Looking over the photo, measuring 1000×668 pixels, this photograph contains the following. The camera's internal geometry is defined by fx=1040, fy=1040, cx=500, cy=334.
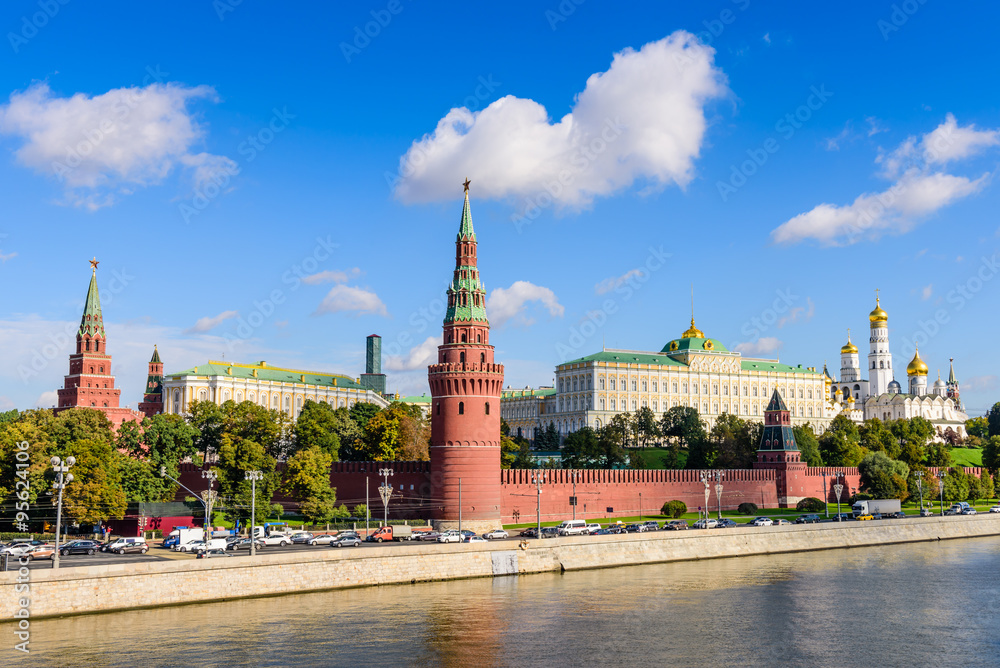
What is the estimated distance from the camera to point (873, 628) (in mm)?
47938

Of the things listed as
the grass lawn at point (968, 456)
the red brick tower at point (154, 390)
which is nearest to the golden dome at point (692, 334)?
the grass lawn at point (968, 456)

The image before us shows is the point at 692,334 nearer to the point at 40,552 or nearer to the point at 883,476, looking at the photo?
the point at 883,476

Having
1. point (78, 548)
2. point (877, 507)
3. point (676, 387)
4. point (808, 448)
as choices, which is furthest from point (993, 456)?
point (78, 548)

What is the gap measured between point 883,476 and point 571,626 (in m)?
75.6

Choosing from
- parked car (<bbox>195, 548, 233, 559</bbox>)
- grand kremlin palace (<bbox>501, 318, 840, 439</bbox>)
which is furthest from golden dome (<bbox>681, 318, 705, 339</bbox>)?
parked car (<bbox>195, 548, 233, 559</bbox>)

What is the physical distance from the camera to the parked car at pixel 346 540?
66.1 meters

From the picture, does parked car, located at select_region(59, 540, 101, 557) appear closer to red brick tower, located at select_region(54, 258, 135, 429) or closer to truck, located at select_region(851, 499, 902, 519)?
red brick tower, located at select_region(54, 258, 135, 429)

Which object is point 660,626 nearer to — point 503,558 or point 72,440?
point 503,558

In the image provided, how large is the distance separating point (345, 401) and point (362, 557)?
123 m

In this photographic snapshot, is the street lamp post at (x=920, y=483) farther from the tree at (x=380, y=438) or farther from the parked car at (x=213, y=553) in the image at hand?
the parked car at (x=213, y=553)

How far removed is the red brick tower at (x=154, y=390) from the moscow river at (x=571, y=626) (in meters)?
113

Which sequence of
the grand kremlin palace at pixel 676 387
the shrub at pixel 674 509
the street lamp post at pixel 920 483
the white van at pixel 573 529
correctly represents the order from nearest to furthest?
the white van at pixel 573 529 < the shrub at pixel 674 509 < the street lamp post at pixel 920 483 < the grand kremlin palace at pixel 676 387

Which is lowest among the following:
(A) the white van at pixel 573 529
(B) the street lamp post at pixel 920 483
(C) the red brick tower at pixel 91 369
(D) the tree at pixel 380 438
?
(A) the white van at pixel 573 529

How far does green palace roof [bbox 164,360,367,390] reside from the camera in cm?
16050
